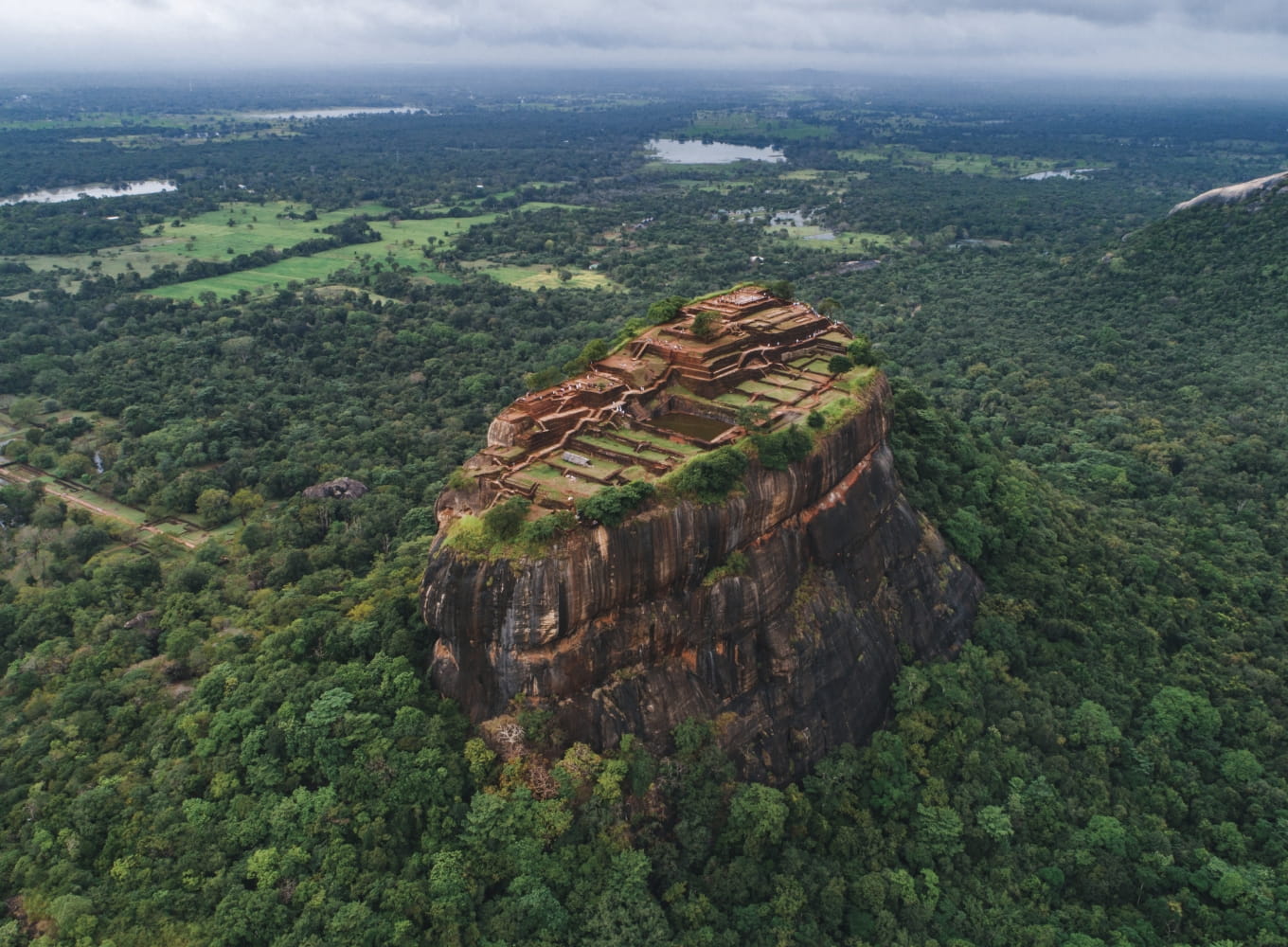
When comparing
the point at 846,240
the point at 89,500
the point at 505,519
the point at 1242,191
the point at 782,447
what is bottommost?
the point at 89,500

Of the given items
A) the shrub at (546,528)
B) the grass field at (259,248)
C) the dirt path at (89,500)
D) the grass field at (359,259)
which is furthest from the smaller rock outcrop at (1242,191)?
the dirt path at (89,500)

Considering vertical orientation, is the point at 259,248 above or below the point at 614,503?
below

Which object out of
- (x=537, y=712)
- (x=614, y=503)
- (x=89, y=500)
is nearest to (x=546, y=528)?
(x=614, y=503)

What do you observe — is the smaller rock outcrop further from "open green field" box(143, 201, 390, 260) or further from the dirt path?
"open green field" box(143, 201, 390, 260)

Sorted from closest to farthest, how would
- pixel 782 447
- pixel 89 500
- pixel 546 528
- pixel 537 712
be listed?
1. pixel 546 528
2. pixel 537 712
3. pixel 782 447
4. pixel 89 500

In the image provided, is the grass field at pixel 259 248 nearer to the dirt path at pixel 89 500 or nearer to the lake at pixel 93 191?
the lake at pixel 93 191

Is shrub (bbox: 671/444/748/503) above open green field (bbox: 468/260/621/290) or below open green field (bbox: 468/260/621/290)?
above

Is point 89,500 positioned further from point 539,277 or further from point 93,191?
point 93,191

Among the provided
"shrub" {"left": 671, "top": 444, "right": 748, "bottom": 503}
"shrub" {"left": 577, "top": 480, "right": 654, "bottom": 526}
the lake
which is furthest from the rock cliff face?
the lake
